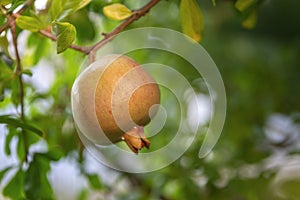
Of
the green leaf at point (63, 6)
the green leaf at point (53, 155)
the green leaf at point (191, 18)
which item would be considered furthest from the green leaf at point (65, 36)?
the green leaf at point (53, 155)

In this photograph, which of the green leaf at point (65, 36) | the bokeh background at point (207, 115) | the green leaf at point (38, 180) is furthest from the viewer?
the bokeh background at point (207, 115)

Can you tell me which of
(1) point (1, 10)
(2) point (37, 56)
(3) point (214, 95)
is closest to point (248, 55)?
(3) point (214, 95)

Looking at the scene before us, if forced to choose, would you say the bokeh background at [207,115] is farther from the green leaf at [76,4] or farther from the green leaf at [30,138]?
the green leaf at [76,4]

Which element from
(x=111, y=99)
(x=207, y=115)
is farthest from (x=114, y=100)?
(x=207, y=115)

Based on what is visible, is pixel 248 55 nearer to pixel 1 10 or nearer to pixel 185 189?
pixel 185 189

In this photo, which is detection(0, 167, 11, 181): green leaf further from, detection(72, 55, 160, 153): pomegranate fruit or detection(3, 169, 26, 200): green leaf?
detection(72, 55, 160, 153): pomegranate fruit

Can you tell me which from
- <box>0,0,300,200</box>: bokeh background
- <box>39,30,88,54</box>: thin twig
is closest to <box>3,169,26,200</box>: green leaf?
<box>0,0,300,200</box>: bokeh background
